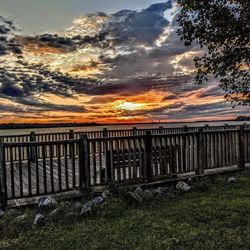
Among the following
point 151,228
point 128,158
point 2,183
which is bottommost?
point 151,228

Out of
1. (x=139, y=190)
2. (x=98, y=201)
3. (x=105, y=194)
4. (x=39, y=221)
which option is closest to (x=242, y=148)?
(x=139, y=190)

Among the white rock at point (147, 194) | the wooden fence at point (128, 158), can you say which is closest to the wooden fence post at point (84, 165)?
the wooden fence at point (128, 158)

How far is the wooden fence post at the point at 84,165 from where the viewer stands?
9.39 metres

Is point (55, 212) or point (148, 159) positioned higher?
point (148, 159)

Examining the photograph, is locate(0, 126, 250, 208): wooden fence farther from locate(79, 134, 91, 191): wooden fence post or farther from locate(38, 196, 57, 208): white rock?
locate(38, 196, 57, 208): white rock

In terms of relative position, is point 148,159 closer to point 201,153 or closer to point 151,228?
point 201,153

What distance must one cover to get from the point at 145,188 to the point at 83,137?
2.35m

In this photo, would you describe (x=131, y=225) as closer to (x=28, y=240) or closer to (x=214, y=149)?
(x=28, y=240)

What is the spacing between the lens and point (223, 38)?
11797 millimetres

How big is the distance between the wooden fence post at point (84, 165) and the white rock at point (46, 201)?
100 centimetres

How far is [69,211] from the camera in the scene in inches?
313

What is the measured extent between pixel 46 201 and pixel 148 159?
130 inches

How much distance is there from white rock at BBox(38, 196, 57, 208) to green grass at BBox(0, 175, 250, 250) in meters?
0.35

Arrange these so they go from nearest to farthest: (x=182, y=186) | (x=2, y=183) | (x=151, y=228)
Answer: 1. (x=151, y=228)
2. (x=2, y=183)
3. (x=182, y=186)
